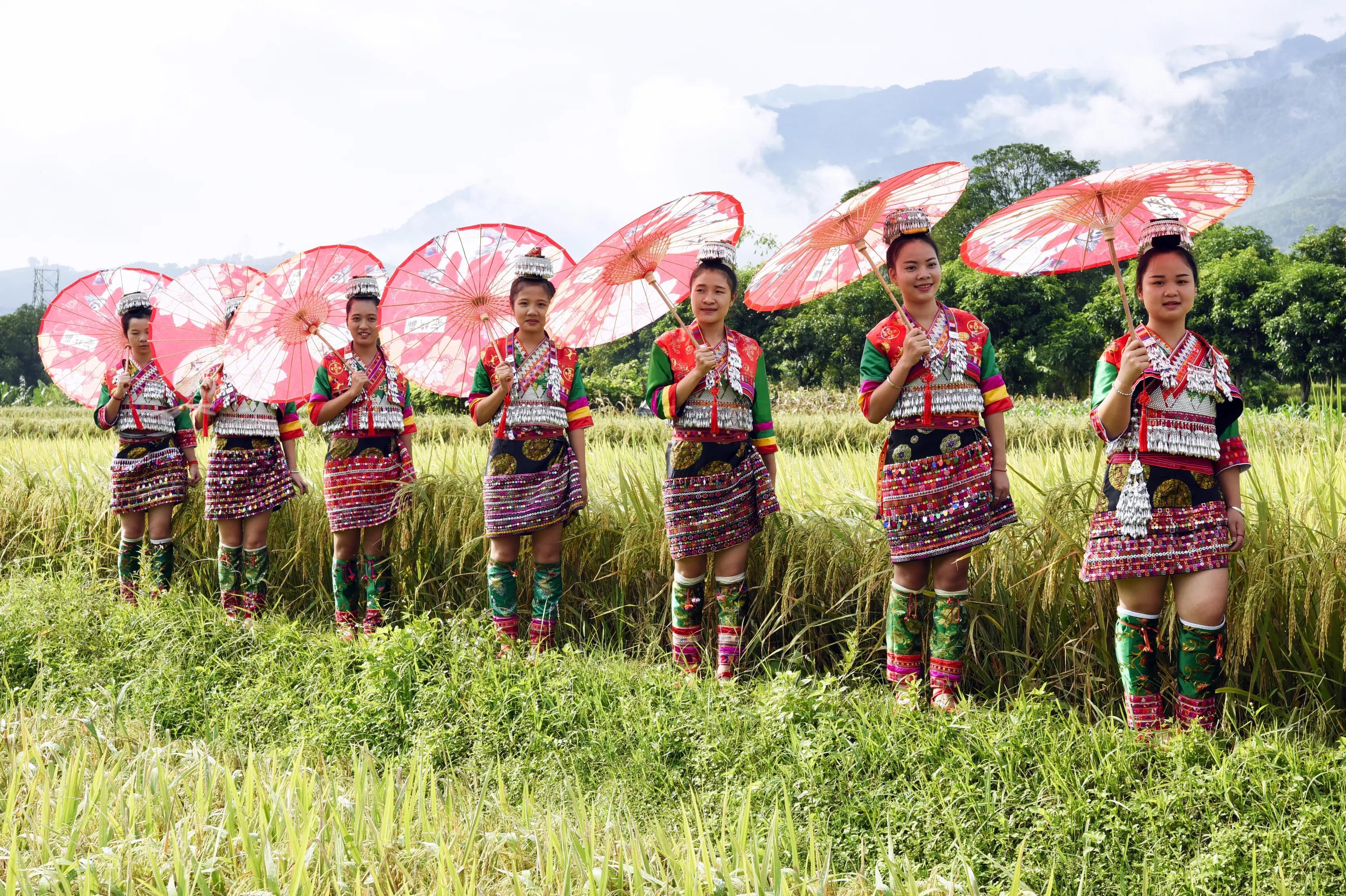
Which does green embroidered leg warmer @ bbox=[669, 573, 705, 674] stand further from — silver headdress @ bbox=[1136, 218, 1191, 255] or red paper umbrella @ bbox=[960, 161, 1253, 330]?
silver headdress @ bbox=[1136, 218, 1191, 255]

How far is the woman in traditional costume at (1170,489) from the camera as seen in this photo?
8.52 feet

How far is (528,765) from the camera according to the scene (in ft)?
9.14

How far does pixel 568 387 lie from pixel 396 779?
1.67 metres

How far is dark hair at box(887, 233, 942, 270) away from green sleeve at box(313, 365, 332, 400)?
252 centimetres

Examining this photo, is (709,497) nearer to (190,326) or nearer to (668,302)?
(668,302)

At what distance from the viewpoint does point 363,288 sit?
160 inches

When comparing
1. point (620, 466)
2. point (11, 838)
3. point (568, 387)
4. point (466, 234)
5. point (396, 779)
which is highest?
point (466, 234)

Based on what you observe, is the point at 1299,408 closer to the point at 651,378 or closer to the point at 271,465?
the point at 651,378

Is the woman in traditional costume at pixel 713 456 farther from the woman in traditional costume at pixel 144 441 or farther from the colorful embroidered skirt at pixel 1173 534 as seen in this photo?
the woman in traditional costume at pixel 144 441

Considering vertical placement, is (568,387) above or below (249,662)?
above

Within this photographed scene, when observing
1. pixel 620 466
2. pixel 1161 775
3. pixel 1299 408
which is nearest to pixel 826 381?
pixel 1299 408

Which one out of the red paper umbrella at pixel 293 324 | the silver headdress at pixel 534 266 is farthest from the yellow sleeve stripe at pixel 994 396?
Answer: the red paper umbrella at pixel 293 324

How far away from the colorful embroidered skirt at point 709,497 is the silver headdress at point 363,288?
5.54 ft

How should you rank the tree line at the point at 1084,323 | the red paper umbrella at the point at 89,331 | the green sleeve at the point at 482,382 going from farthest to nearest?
the tree line at the point at 1084,323 → the red paper umbrella at the point at 89,331 → the green sleeve at the point at 482,382
